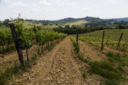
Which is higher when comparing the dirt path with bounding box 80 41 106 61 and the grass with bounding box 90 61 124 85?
the grass with bounding box 90 61 124 85

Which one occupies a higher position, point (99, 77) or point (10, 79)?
point (10, 79)

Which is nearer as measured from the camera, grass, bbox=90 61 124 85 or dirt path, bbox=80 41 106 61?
grass, bbox=90 61 124 85

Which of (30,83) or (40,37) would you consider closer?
(30,83)

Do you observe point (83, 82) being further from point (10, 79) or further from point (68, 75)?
point (10, 79)

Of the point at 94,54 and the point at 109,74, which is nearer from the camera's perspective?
the point at 109,74

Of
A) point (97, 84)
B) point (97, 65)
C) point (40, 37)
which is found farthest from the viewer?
point (40, 37)

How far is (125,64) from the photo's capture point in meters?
5.48

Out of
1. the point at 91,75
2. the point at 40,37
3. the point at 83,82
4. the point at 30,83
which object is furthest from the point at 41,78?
the point at 40,37

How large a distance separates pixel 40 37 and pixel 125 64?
9.44m

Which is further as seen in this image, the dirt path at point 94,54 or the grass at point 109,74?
the dirt path at point 94,54

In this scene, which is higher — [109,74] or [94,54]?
[109,74]

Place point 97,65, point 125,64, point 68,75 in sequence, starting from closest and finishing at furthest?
point 68,75 < point 97,65 < point 125,64

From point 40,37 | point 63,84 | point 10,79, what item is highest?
point 40,37

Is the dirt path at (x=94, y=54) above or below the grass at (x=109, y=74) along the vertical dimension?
below
